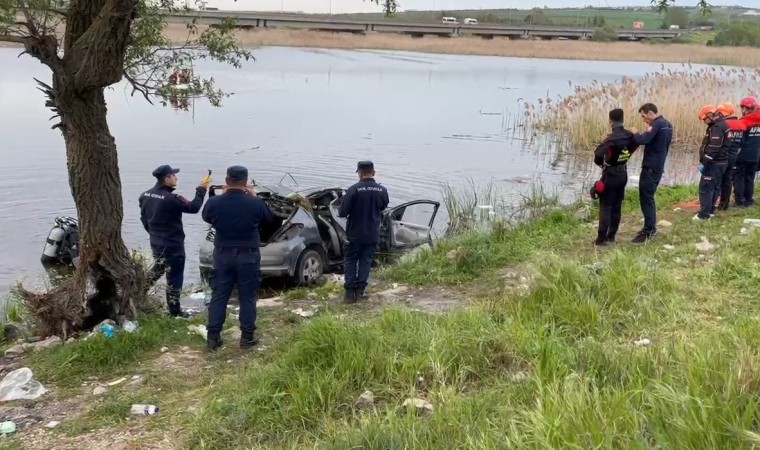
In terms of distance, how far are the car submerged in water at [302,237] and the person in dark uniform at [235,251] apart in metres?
1.91

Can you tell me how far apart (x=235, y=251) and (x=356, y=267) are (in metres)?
2.08

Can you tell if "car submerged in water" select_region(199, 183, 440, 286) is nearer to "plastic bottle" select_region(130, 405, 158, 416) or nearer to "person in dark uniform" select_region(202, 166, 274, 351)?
"person in dark uniform" select_region(202, 166, 274, 351)

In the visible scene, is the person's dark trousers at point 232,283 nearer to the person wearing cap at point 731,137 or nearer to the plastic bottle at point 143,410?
the plastic bottle at point 143,410

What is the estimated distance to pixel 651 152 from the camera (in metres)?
8.88

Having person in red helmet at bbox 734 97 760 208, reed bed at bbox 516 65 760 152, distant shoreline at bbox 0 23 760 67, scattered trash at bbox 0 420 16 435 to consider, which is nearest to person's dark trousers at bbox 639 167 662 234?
person in red helmet at bbox 734 97 760 208

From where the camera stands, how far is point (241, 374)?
5.46 m

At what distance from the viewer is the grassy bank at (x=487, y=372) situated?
3.50m

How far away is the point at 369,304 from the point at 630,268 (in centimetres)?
290

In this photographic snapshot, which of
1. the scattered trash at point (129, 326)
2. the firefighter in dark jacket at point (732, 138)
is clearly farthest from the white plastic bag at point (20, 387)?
the firefighter in dark jacket at point (732, 138)

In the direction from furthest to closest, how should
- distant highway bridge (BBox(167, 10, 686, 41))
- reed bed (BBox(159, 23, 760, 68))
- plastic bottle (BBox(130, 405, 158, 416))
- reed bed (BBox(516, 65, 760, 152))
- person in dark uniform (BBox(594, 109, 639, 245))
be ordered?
distant highway bridge (BBox(167, 10, 686, 41)), reed bed (BBox(159, 23, 760, 68)), reed bed (BBox(516, 65, 760, 152)), person in dark uniform (BBox(594, 109, 639, 245)), plastic bottle (BBox(130, 405, 158, 416))

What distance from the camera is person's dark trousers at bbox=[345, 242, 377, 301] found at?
8062 millimetres

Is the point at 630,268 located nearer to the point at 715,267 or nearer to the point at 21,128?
the point at 715,267

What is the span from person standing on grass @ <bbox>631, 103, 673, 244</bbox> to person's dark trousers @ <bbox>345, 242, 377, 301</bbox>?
12.2ft

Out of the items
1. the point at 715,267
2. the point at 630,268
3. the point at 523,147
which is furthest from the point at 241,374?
the point at 523,147
